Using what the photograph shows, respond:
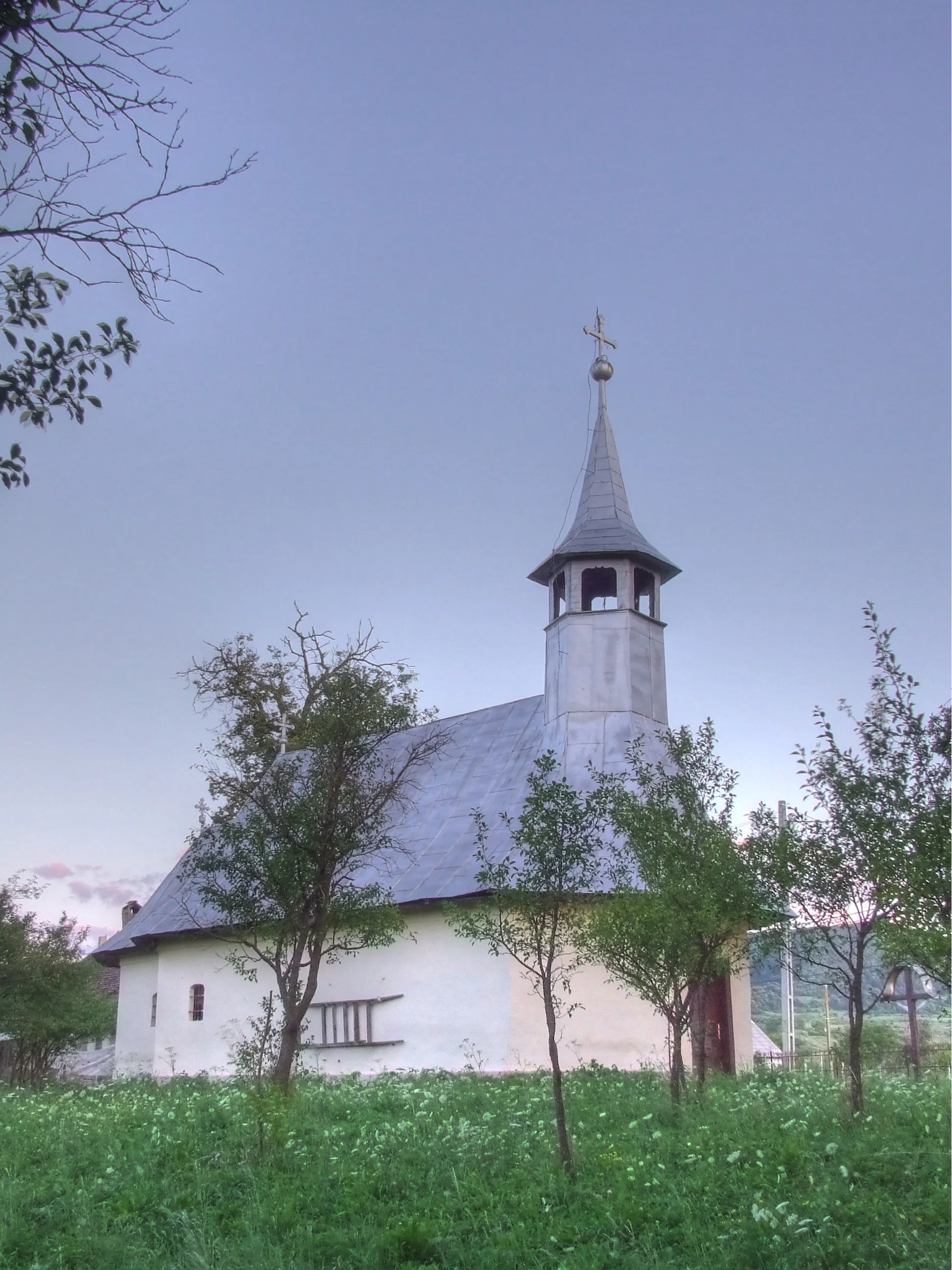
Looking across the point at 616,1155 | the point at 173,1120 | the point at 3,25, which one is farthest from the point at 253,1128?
the point at 3,25

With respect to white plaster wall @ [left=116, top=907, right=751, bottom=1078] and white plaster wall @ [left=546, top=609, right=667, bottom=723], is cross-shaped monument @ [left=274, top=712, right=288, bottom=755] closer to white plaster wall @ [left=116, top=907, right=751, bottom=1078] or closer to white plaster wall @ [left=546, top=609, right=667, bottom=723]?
white plaster wall @ [left=116, top=907, right=751, bottom=1078]

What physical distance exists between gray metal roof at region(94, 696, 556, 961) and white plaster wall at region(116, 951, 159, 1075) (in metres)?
0.70

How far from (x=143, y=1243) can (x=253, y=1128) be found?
3.21m

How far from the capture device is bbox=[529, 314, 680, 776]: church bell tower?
24.3 m

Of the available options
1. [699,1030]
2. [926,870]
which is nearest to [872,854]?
[926,870]

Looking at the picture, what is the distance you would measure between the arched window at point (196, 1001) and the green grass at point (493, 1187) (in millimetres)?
10425

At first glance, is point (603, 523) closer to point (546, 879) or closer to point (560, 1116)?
point (546, 879)

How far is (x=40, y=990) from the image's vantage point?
35.6 m

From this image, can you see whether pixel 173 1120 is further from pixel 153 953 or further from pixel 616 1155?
pixel 153 953

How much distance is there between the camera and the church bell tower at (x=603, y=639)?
2428 centimetres

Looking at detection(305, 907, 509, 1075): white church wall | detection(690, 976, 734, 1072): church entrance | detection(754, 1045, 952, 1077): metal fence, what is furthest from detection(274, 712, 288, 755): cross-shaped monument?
detection(754, 1045, 952, 1077): metal fence

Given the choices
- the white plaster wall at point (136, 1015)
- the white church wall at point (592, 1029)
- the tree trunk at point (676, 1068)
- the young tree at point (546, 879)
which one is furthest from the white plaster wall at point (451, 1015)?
the young tree at point (546, 879)

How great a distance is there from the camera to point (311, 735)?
17891 millimetres

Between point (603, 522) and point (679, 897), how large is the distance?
46.0 ft
